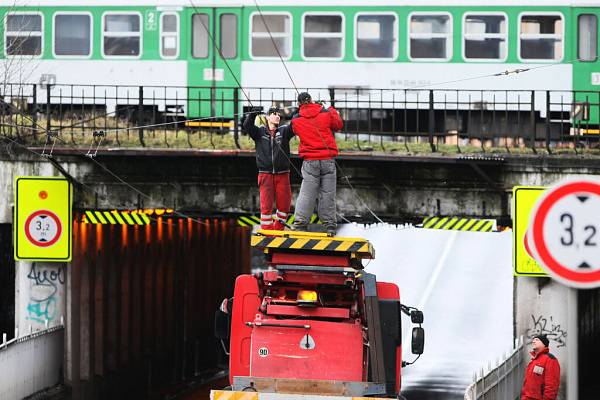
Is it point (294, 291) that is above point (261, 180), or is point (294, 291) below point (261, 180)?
below

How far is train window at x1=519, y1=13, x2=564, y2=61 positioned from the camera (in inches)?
1123

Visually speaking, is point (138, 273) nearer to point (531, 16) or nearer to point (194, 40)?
point (194, 40)

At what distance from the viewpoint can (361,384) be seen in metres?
14.7

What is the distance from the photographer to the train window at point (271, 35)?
93.6 ft

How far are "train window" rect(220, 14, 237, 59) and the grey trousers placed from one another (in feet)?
37.0

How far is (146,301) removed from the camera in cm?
3117

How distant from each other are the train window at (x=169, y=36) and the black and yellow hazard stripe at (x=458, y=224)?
7.92 m

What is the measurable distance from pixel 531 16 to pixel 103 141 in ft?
32.7

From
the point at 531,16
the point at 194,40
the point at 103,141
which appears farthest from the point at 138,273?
the point at 531,16

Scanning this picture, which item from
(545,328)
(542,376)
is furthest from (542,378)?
(545,328)

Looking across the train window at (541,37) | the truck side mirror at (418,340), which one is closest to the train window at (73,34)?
the train window at (541,37)

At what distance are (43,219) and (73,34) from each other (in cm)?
774

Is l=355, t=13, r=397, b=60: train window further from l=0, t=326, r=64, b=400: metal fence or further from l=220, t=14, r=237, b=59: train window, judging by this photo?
l=0, t=326, r=64, b=400: metal fence

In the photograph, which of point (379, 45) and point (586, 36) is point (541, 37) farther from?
point (379, 45)
